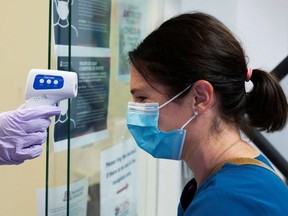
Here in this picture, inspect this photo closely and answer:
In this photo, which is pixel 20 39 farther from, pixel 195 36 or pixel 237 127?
pixel 237 127

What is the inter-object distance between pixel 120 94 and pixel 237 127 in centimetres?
68

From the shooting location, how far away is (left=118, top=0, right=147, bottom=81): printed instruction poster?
1.65 meters

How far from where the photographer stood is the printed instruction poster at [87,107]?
1.22 metres

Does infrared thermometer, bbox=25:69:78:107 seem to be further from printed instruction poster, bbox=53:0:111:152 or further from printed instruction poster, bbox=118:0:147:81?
printed instruction poster, bbox=118:0:147:81

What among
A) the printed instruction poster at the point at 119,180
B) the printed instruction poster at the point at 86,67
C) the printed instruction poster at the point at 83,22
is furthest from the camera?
the printed instruction poster at the point at 119,180

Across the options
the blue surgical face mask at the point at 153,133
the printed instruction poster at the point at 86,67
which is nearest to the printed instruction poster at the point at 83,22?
the printed instruction poster at the point at 86,67

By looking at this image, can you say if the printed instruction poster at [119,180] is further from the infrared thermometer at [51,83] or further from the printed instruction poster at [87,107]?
the infrared thermometer at [51,83]

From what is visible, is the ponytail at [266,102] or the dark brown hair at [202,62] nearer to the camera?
the dark brown hair at [202,62]

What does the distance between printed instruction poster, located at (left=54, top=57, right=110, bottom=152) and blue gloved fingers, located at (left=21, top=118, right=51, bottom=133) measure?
0.39ft

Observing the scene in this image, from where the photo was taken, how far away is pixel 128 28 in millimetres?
1731

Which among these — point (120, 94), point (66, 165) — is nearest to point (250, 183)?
point (66, 165)

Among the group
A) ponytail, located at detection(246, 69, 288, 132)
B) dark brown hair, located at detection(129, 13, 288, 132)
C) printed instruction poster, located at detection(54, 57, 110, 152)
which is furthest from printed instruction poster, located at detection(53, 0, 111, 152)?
ponytail, located at detection(246, 69, 288, 132)

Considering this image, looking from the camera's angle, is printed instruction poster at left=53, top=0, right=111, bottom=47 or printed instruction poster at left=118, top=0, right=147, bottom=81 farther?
printed instruction poster at left=118, top=0, right=147, bottom=81

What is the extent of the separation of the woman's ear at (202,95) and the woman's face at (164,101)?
3 centimetres
